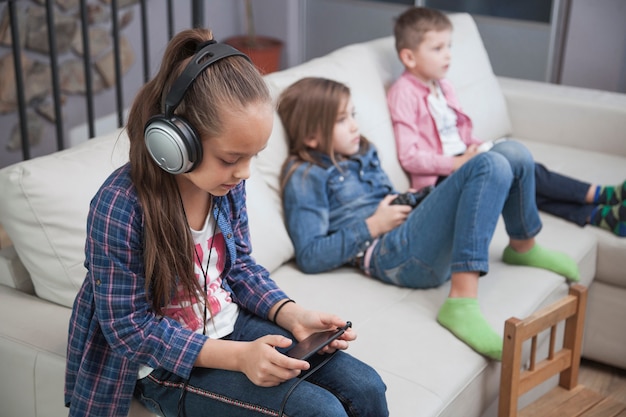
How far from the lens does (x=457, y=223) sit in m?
1.91

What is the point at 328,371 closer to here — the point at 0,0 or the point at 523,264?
the point at 523,264

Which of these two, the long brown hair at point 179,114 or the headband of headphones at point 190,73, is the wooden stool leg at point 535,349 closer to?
the long brown hair at point 179,114

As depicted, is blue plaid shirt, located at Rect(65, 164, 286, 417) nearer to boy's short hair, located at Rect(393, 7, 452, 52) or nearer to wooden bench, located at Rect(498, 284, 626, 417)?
wooden bench, located at Rect(498, 284, 626, 417)

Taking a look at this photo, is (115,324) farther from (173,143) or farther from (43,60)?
(43,60)

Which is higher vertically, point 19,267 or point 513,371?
point 19,267

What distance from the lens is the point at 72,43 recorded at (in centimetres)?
352

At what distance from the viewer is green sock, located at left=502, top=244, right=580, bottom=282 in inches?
83.7

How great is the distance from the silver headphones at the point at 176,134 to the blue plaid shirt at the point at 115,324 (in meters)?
0.11

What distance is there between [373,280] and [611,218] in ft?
2.51

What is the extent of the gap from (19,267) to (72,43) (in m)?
2.01

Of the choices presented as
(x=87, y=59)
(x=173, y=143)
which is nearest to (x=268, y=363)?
(x=173, y=143)

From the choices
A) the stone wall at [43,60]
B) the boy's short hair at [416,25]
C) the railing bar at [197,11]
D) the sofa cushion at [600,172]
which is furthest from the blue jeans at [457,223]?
the stone wall at [43,60]

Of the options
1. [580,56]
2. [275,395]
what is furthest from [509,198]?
[580,56]

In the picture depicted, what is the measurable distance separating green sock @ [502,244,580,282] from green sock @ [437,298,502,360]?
33 cm
